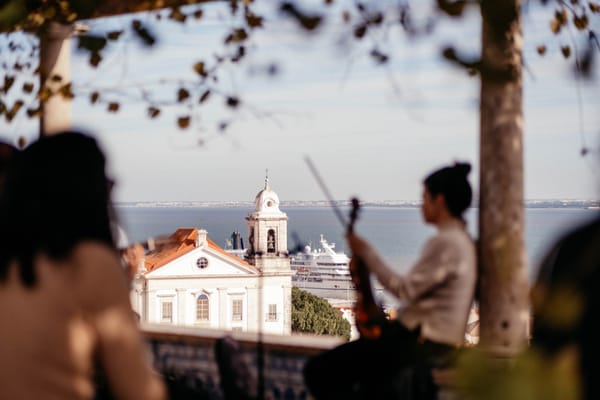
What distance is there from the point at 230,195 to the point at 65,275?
15.1 metres

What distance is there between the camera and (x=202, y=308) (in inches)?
2507

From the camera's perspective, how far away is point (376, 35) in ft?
10.9

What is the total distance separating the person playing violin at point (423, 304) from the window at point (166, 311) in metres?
59.0

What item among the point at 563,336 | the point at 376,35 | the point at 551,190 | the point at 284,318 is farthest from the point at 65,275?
the point at 284,318

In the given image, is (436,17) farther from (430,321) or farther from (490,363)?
(490,363)

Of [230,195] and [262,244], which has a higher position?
[230,195]

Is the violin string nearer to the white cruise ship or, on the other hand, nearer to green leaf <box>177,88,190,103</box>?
green leaf <box>177,88,190,103</box>

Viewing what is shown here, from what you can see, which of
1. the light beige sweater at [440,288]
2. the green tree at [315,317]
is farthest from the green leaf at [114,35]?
the green tree at [315,317]

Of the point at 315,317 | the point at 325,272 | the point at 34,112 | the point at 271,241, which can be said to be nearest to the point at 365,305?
the point at 34,112

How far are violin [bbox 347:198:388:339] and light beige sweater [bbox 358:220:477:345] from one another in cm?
12

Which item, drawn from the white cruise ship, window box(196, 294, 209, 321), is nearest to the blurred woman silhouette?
window box(196, 294, 209, 321)

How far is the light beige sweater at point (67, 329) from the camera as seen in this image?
1.57m

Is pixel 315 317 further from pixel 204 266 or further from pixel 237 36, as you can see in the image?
pixel 237 36

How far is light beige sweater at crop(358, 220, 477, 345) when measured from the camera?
2.73m
